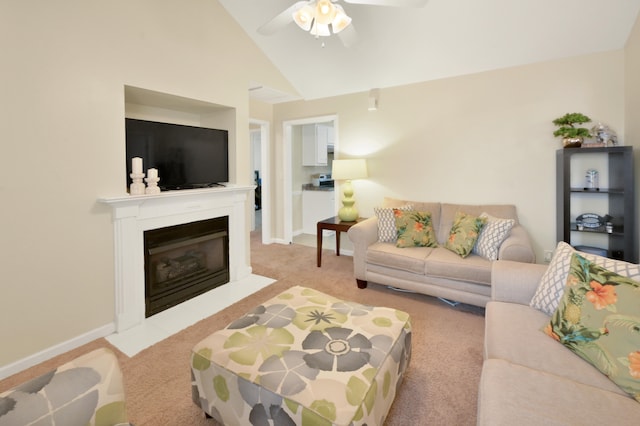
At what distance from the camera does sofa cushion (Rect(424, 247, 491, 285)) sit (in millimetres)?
2553

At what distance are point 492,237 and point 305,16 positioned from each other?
7.59 feet

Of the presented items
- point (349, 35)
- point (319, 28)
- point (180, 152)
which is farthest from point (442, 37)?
point (180, 152)

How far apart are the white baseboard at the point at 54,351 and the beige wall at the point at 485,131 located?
3092 mm

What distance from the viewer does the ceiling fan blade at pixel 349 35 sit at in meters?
2.16

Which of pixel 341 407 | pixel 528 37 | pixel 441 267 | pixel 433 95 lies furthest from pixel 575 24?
pixel 341 407

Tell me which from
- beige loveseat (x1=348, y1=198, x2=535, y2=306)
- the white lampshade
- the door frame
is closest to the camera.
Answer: beige loveseat (x1=348, y1=198, x2=535, y2=306)

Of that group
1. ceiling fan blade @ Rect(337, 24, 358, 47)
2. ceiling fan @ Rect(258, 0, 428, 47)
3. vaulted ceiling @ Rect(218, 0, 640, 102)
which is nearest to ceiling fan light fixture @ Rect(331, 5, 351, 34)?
ceiling fan @ Rect(258, 0, 428, 47)

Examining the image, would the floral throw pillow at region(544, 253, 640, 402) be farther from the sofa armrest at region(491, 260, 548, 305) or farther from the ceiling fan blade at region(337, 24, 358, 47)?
the ceiling fan blade at region(337, 24, 358, 47)

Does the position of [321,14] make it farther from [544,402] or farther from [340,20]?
[544,402]

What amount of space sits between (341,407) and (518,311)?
1.17m

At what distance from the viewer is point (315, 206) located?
18.4 feet

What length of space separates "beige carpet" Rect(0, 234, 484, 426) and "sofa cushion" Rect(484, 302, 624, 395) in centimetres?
43

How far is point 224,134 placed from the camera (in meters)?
3.32

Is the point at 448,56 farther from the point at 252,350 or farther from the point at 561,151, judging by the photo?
the point at 252,350
